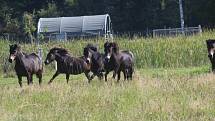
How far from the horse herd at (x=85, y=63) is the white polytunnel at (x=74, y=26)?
103ft

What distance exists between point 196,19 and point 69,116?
5693cm

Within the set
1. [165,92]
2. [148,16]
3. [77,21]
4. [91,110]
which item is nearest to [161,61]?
[165,92]

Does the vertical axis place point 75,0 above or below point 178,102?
above

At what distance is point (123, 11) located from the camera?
75812 millimetres

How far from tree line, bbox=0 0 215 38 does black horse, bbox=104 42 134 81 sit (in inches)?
1671

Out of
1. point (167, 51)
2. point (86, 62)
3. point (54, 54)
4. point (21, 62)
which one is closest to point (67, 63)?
point (54, 54)

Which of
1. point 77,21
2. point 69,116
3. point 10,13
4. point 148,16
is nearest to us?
point 69,116

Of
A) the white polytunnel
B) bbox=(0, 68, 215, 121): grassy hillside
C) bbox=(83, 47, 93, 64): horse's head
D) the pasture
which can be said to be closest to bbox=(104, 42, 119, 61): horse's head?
bbox=(83, 47, 93, 64): horse's head

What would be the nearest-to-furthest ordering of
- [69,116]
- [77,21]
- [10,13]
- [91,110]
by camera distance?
[69,116]
[91,110]
[77,21]
[10,13]

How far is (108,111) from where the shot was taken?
36.8 feet

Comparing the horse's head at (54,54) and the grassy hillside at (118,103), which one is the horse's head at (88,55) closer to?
the horse's head at (54,54)

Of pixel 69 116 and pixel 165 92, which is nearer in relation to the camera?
pixel 69 116

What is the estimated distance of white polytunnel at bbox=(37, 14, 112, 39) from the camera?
5303 centimetres

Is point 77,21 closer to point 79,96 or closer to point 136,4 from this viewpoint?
point 136,4
